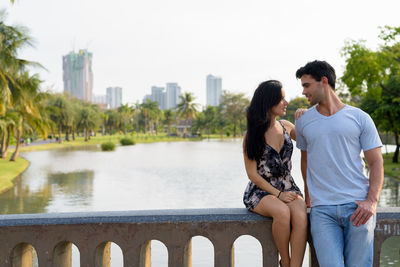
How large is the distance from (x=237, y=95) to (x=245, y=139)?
9591 cm

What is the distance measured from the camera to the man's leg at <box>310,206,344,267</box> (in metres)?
2.55

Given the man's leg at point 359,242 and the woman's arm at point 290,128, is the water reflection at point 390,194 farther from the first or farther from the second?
the man's leg at point 359,242

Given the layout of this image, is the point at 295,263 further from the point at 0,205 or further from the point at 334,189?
the point at 0,205

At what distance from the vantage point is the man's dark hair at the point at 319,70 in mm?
2727

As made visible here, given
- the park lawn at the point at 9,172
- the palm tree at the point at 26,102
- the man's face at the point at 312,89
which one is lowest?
the park lawn at the point at 9,172

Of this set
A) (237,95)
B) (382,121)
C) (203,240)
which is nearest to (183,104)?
(237,95)

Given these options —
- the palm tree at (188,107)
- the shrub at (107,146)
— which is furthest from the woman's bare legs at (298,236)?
the palm tree at (188,107)

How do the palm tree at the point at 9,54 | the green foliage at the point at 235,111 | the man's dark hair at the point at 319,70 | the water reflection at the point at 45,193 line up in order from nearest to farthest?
the man's dark hair at the point at 319,70 → the water reflection at the point at 45,193 → the palm tree at the point at 9,54 → the green foliage at the point at 235,111

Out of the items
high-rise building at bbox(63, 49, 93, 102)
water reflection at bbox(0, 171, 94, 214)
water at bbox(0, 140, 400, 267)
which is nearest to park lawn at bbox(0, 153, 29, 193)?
water reflection at bbox(0, 171, 94, 214)

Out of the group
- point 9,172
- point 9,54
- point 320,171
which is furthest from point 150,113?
point 320,171

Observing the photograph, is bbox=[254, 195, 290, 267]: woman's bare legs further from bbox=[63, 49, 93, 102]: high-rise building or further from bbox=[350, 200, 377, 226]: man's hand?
bbox=[63, 49, 93, 102]: high-rise building

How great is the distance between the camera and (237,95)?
98.2m

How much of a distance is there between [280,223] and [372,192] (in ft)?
1.83

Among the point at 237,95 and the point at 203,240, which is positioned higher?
the point at 237,95
